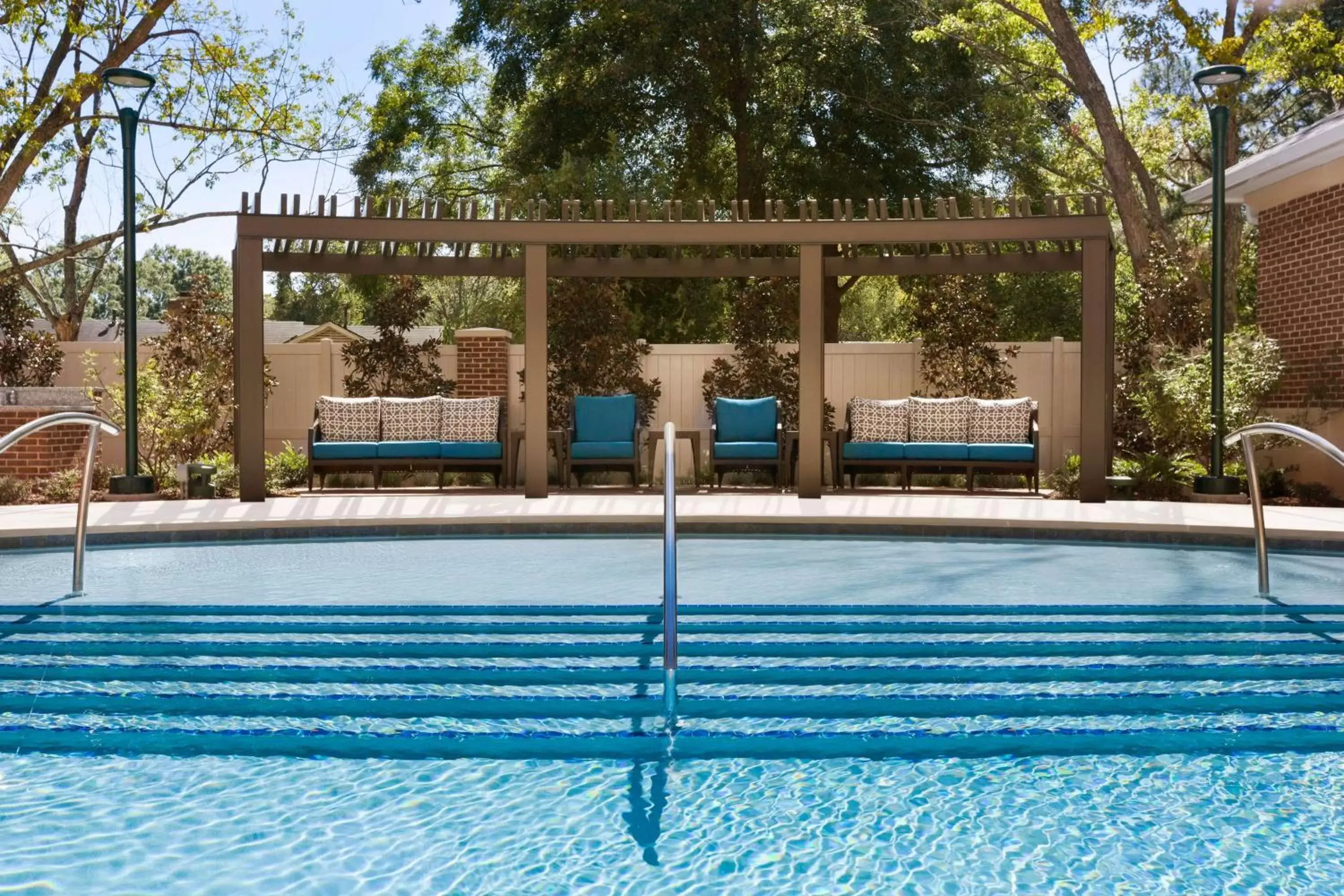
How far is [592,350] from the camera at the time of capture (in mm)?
12555

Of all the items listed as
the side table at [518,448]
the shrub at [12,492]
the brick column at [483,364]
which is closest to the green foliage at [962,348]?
the side table at [518,448]

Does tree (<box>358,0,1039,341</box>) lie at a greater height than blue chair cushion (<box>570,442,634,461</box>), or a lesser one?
greater

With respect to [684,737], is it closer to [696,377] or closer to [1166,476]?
[1166,476]

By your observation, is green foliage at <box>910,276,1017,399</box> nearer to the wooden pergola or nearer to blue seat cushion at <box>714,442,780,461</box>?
the wooden pergola

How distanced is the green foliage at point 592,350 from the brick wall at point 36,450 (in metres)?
4.46

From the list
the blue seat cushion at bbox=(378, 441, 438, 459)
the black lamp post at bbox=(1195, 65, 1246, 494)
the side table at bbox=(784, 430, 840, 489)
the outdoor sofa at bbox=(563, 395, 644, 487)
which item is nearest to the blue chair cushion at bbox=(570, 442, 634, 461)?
the outdoor sofa at bbox=(563, 395, 644, 487)

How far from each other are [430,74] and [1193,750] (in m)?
19.9

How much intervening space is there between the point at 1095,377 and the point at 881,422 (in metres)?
2.30

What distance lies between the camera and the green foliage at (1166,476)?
977 centimetres

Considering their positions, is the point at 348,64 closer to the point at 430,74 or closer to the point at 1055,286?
the point at 430,74

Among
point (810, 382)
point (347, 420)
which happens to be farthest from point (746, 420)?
point (347, 420)

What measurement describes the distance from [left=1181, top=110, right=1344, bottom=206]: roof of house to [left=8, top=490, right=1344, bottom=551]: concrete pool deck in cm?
325

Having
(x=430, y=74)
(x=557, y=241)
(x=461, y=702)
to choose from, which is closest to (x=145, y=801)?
(x=461, y=702)

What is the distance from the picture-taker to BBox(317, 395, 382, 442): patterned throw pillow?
10.9 m
